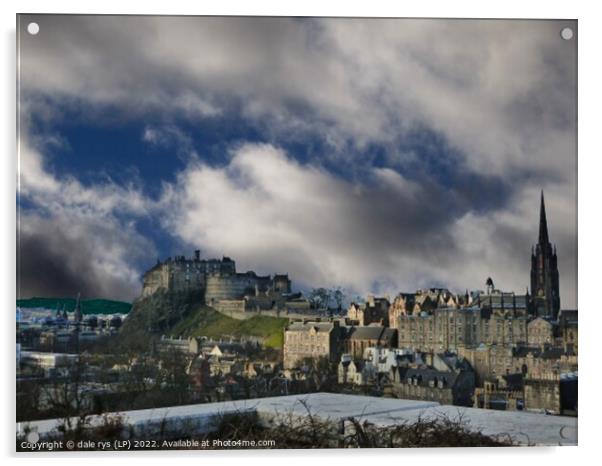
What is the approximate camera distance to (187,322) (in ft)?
18.6

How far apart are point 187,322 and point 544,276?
2173 millimetres

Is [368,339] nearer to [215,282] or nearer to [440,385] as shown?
[440,385]

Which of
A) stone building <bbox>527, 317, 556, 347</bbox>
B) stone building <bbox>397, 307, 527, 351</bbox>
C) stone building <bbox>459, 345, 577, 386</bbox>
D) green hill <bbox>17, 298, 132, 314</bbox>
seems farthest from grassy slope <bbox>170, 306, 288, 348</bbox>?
stone building <bbox>527, 317, 556, 347</bbox>

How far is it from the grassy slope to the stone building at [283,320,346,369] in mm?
61

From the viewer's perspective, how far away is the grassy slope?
5.65 meters

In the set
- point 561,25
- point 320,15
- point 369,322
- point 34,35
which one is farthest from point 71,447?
point 561,25

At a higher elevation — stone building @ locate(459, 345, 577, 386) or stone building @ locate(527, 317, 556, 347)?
stone building @ locate(527, 317, 556, 347)

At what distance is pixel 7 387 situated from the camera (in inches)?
209

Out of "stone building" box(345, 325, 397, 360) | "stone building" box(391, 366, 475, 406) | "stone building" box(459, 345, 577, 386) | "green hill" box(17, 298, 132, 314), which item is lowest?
"stone building" box(391, 366, 475, 406)

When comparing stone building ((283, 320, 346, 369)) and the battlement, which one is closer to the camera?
the battlement

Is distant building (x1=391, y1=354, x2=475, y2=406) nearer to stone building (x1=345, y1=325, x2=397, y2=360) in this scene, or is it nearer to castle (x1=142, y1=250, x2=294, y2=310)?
stone building (x1=345, y1=325, x2=397, y2=360)

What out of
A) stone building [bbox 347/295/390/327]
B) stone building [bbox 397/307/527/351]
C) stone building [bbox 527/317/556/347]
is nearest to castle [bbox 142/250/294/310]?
stone building [bbox 347/295/390/327]
